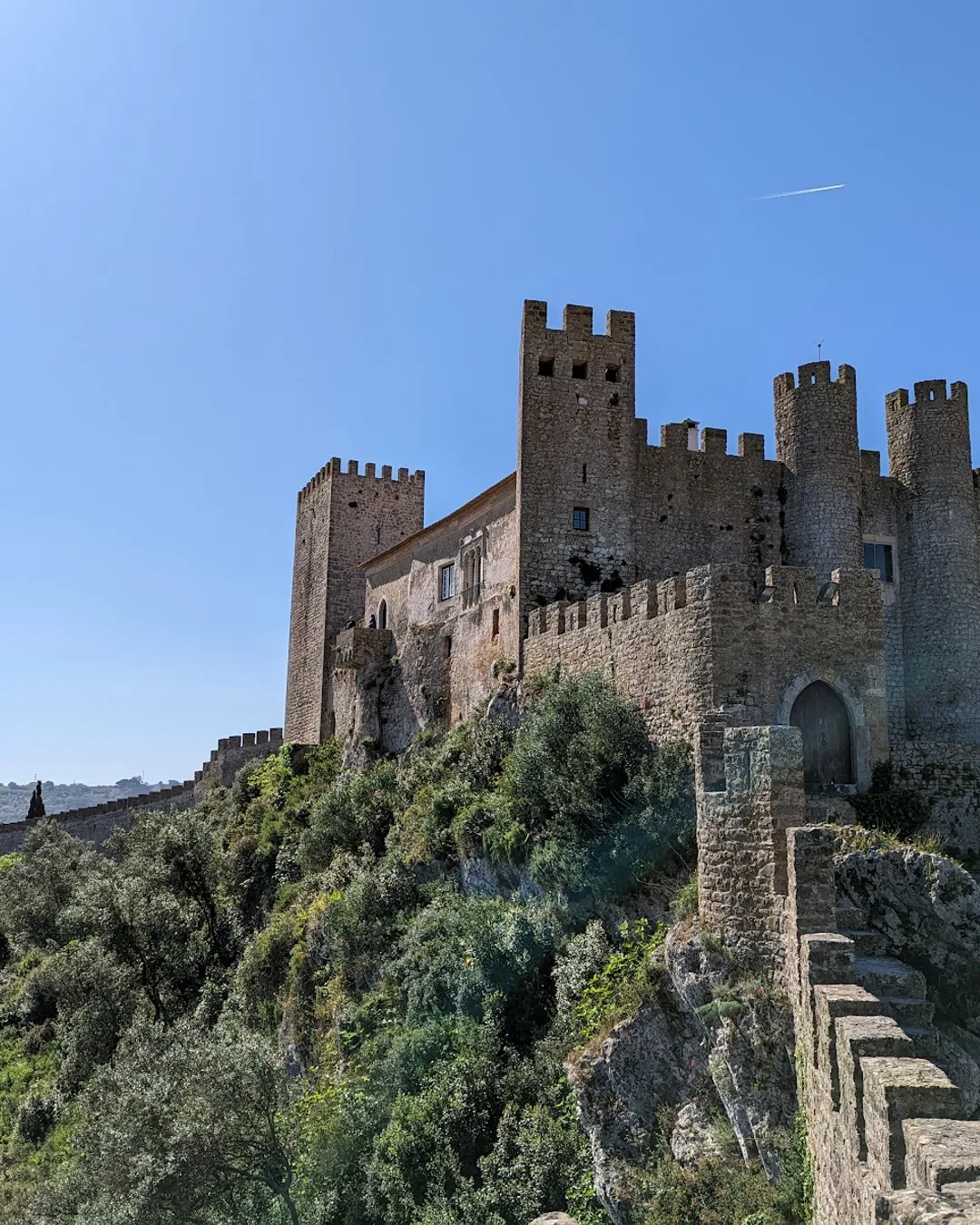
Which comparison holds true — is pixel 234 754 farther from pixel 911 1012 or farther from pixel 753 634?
pixel 911 1012

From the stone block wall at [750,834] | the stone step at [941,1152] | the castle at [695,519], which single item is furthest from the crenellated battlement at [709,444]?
the stone step at [941,1152]

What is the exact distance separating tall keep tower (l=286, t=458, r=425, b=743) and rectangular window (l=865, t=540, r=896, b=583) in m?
21.7

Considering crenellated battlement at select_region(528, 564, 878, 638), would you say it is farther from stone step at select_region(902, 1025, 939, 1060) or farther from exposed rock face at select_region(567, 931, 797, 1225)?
stone step at select_region(902, 1025, 939, 1060)

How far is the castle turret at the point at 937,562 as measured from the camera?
91.4ft

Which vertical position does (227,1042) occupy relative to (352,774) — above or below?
below

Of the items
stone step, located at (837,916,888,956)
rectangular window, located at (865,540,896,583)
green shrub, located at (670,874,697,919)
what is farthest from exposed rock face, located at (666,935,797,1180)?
rectangular window, located at (865,540,896,583)

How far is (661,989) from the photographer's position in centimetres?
1616

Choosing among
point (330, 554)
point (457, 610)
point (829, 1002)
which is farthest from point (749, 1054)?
point (330, 554)

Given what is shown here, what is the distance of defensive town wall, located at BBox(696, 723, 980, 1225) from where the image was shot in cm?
799

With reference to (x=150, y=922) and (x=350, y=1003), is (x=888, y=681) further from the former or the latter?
(x=150, y=922)

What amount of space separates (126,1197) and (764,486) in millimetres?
21166

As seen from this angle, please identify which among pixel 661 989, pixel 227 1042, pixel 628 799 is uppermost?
pixel 628 799

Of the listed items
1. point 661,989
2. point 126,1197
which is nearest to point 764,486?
point 661,989

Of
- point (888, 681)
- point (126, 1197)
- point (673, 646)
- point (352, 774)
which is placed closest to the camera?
point (126, 1197)
